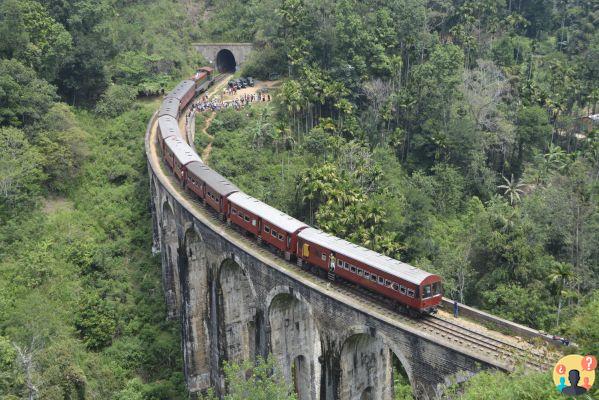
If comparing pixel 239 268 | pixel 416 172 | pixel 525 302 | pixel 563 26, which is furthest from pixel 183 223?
pixel 563 26

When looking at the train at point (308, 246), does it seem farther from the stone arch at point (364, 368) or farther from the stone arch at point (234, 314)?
the stone arch at point (234, 314)

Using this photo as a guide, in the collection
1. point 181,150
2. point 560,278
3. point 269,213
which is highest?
point 269,213

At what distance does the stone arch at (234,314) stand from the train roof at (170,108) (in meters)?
28.0

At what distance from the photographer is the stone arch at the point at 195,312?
152ft

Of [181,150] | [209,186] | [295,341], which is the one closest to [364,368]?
[295,341]

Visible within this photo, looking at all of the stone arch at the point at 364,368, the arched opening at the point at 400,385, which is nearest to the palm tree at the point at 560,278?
the arched opening at the point at 400,385

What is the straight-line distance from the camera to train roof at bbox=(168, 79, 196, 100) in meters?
72.4

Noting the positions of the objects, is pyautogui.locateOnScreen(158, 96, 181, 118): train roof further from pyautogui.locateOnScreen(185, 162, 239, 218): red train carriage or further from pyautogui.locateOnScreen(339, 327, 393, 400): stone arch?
pyautogui.locateOnScreen(339, 327, 393, 400): stone arch

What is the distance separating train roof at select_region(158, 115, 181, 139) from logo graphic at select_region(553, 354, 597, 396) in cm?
4500

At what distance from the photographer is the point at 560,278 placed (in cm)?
4366

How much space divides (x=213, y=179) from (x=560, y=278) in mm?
25035

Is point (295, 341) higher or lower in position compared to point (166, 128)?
lower

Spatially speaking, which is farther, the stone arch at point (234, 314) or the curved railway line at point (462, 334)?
the stone arch at point (234, 314)

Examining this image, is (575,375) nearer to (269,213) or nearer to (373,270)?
(373,270)
